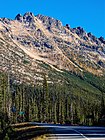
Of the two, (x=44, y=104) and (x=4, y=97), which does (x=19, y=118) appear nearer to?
(x=44, y=104)

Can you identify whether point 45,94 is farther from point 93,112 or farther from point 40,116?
point 93,112

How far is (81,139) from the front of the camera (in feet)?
114

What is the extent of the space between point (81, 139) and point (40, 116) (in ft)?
386

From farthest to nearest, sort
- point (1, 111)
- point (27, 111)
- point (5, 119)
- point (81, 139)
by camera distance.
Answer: point (27, 111) < point (1, 111) < point (5, 119) < point (81, 139)

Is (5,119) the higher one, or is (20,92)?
(20,92)

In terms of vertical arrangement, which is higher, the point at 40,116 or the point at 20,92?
the point at 20,92

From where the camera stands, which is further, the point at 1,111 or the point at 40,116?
the point at 40,116

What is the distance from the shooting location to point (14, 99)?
524 ft

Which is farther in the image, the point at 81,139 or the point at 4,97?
the point at 4,97

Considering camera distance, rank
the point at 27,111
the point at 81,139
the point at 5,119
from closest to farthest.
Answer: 1. the point at 81,139
2. the point at 5,119
3. the point at 27,111

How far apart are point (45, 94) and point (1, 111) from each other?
87.9 ft

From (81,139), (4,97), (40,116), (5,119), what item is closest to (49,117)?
(40,116)

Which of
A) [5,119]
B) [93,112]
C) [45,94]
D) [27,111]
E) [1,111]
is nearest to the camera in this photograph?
[5,119]

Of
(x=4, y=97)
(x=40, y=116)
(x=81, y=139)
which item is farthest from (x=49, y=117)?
(x=81, y=139)
